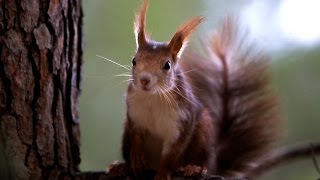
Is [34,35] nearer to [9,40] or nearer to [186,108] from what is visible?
[9,40]

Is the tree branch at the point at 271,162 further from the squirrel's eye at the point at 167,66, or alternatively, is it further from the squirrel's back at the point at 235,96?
the squirrel's eye at the point at 167,66

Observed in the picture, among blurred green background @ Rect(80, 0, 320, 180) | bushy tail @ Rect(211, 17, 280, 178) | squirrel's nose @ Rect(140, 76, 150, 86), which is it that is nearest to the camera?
squirrel's nose @ Rect(140, 76, 150, 86)

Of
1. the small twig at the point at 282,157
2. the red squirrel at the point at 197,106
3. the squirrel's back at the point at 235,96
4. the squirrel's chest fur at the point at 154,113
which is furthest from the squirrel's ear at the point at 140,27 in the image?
the small twig at the point at 282,157

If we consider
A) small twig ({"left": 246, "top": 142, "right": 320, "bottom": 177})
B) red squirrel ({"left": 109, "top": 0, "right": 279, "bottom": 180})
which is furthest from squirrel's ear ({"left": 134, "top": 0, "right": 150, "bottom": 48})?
small twig ({"left": 246, "top": 142, "right": 320, "bottom": 177})

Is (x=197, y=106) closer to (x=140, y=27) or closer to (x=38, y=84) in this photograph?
(x=140, y=27)

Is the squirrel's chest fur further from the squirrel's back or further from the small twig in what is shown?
the small twig

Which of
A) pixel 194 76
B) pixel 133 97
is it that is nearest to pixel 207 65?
pixel 194 76
